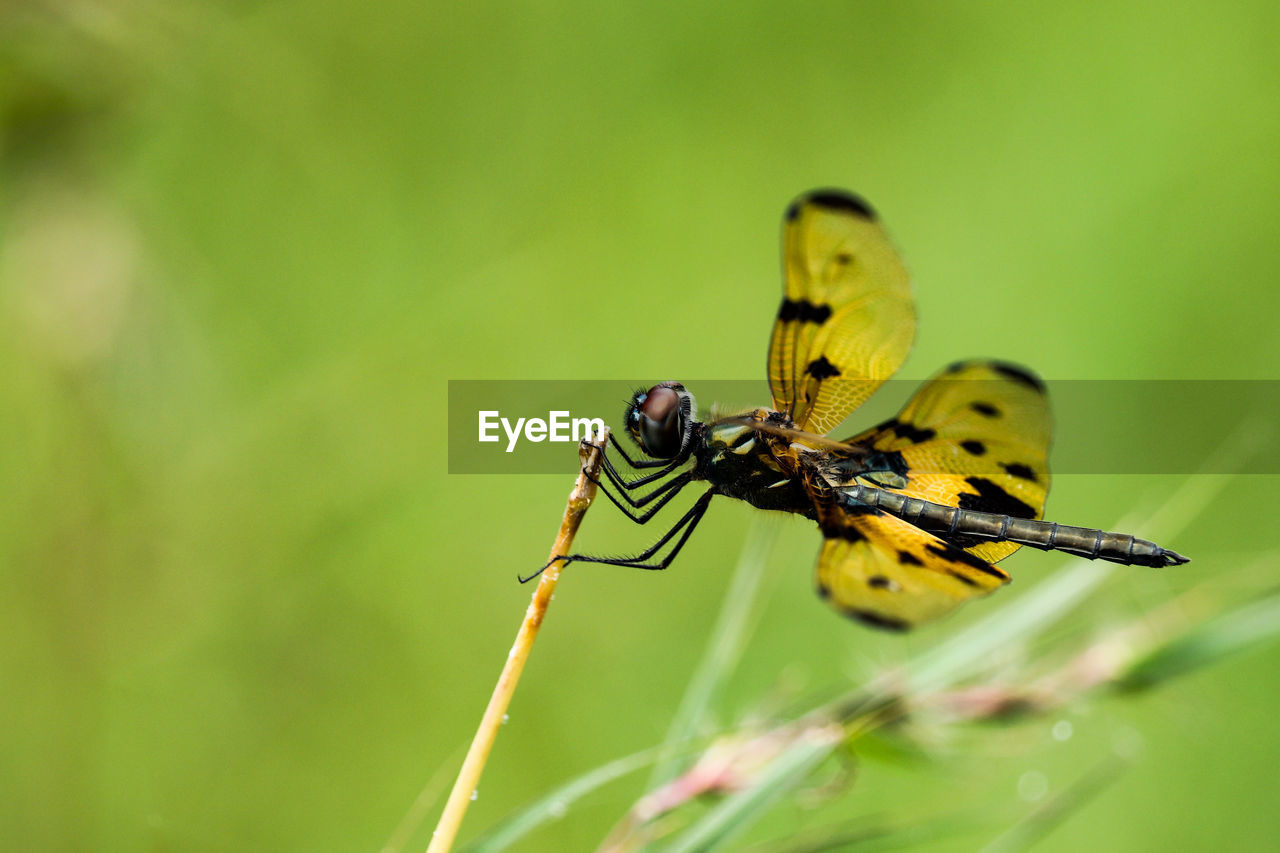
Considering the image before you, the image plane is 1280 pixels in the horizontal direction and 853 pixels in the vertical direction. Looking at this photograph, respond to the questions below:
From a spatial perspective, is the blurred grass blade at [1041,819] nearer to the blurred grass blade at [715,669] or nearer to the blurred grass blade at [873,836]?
the blurred grass blade at [873,836]

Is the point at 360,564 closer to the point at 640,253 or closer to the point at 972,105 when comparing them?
the point at 640,253

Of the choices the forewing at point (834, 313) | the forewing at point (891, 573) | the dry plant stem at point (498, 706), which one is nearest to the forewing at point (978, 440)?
the forewing at point (834, 313)

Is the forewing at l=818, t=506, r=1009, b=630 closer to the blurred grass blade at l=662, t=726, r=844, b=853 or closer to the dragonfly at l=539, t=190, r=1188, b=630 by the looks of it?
the dragonfly at l=539, t=190, r=1188, b=630

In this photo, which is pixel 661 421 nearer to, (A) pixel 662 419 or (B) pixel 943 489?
(A) pixel 662 419

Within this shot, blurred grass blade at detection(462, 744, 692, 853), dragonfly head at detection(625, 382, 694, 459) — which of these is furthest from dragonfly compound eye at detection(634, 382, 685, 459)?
blurred grass blade at detection(462, 744, 692, 853)

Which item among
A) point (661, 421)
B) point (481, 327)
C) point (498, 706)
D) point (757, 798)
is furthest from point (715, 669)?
point (481, 327)

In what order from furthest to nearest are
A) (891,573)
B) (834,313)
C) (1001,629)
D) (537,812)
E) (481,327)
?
(481,327) < (834,313) < (891,573) < (1001,629) < (537,812)

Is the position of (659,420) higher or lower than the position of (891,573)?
higher
